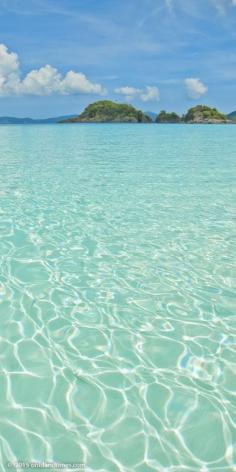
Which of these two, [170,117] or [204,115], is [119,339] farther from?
[170,117]

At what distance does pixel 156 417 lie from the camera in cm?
332

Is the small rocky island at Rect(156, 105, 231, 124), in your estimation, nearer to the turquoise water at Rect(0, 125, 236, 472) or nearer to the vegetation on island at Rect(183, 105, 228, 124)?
the vegetation on island at Rect(183, 105, 228, 124)

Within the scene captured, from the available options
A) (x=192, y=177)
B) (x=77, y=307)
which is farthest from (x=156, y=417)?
(x=192, y=177)

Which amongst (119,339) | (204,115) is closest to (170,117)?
(204,115)

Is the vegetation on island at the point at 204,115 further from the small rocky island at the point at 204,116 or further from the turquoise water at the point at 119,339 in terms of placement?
the turquoise water at the point at 119,339

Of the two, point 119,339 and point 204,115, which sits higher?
point 204,115

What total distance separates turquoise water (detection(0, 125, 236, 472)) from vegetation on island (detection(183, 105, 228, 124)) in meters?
168

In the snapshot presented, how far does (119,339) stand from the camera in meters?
4.39

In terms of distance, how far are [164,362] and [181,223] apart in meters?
4.85

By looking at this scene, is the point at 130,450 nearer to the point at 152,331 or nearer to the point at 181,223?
the point at 152,331

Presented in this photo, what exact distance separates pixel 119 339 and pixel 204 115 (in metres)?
174

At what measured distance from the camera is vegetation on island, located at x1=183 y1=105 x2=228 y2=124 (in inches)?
6486

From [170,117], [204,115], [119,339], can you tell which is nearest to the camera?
[119,339]

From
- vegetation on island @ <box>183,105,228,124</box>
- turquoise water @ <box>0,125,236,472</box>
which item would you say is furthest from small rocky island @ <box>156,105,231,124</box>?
turquoise water @ <box>0,125,236,472</box>
